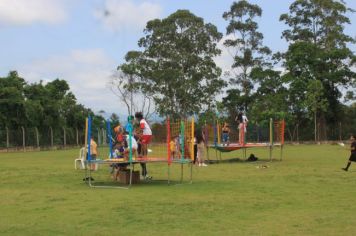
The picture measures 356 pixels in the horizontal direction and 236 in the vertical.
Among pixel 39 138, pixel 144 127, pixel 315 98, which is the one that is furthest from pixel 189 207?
pixel 39 138

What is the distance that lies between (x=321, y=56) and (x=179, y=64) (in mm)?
14806

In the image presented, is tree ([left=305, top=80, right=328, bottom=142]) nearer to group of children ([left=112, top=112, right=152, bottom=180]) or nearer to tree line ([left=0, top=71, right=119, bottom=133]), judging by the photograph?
tree line ([left=0, top=71, right=119, bottom=133])

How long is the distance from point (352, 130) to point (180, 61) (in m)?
19.4

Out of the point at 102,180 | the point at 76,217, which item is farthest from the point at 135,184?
the point at 76,217

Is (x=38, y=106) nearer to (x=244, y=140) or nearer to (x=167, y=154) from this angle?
(x=244, y=140)

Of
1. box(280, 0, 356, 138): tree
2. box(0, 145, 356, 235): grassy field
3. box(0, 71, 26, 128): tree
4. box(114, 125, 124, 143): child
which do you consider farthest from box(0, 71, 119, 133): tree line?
box(0, 145, 356, 235): grassy field

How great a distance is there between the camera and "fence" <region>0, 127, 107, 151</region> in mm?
51219

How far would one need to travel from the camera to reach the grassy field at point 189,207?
8.80m

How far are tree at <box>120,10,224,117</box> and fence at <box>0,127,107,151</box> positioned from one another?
953 cm

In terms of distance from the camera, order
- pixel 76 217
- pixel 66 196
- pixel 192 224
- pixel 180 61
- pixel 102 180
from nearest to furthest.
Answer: pixel 192 224 → pixel 76 217 → pixel 66 196 → pixel 102 180 → pixel 180 61

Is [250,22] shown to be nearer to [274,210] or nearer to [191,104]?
[191,104]

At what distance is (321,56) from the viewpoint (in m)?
55.6

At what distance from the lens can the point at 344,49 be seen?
55.7 m

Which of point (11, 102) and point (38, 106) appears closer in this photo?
point (11, 102)
